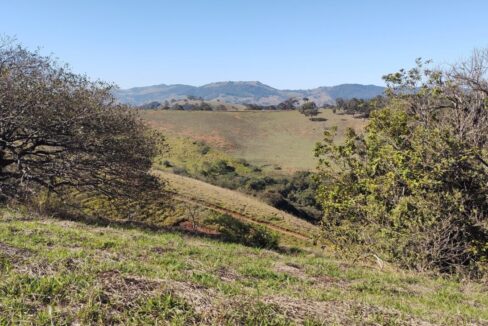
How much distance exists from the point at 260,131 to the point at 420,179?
102 metres

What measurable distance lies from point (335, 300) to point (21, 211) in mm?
14796

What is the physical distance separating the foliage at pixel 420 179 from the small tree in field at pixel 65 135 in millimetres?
9467

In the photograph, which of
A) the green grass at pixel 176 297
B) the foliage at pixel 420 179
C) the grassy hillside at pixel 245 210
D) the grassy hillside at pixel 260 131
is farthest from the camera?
the grassy hillside at pixel 260 131

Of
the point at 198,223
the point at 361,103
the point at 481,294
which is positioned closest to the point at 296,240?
the point at 198,223

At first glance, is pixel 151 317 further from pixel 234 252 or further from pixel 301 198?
pixel 301 198

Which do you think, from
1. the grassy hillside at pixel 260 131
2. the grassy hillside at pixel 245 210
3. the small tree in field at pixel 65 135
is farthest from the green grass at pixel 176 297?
the grassy hillside at pixel 260 131

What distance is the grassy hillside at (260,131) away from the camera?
92375mm

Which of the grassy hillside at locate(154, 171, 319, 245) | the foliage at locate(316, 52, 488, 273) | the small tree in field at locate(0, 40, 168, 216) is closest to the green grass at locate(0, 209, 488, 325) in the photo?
the foliage at locate(316, 52, 488, 273)

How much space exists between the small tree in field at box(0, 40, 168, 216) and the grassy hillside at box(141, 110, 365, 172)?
61060 millimetres

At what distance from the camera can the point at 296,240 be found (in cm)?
3425

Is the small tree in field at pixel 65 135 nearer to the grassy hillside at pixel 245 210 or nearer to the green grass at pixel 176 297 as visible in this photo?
the green grass at pixel 176 297

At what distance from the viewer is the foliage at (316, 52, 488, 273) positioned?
1405 cm

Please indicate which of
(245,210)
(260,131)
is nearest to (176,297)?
(245,210)

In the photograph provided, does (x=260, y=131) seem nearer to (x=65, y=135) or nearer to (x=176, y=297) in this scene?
(x=65, y=135)
